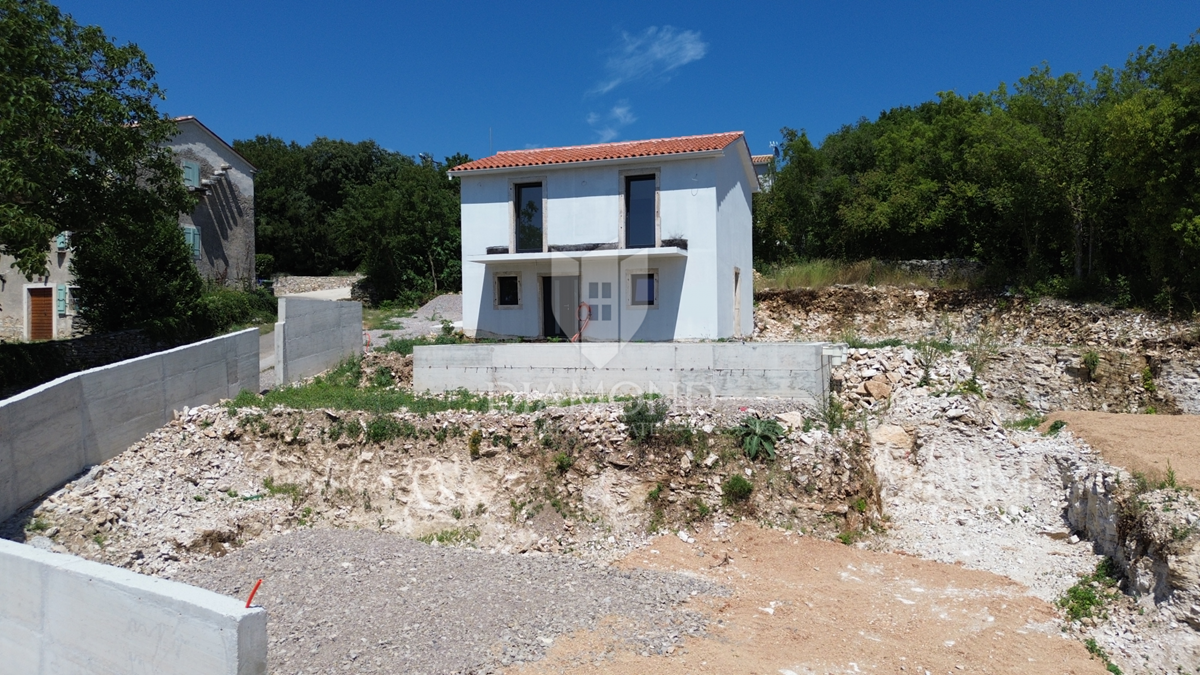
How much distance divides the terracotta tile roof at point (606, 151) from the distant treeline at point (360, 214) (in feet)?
37.3

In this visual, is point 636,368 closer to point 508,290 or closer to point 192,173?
point 508,290

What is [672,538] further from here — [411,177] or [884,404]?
[411,177]

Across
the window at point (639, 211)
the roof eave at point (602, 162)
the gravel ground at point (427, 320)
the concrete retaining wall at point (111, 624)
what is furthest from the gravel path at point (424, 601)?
the roof eave at point (602, 162)

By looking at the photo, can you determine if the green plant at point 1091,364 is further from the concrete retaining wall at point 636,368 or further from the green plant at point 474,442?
the green plant at point 474,442

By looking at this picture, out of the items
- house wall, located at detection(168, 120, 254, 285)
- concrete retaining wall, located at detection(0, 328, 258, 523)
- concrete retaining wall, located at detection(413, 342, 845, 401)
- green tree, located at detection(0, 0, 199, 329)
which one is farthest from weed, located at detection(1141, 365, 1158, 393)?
house wall, located at detection(168, 120, 254, 285)

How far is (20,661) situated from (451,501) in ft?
22.3

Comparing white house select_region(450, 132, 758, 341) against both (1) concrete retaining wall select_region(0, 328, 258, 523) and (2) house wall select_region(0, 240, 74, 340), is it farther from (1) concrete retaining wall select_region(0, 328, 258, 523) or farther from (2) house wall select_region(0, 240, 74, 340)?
(2) house wall select_region(0, 240, 74, 340)

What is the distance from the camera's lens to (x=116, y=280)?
68.6 ft

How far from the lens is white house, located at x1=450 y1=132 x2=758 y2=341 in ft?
63.1

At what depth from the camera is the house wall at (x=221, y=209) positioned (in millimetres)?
28562

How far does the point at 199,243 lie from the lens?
2862 centimetres

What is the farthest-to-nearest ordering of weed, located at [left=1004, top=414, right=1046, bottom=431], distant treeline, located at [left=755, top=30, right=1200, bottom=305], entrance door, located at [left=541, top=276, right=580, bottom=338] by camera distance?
entrance door, located at [left=541, top=276, right=580, bottom=338]
distant treeline, located at [left=755, top=30, right=1200, bottom=305]
weed, located at [left=1004, top=414, right=1046, bottom=431]

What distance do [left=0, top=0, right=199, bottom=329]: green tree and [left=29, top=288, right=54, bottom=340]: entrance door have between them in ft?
35.8

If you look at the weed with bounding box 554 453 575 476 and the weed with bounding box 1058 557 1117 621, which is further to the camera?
the weed with bounding box 554 453 575 476
